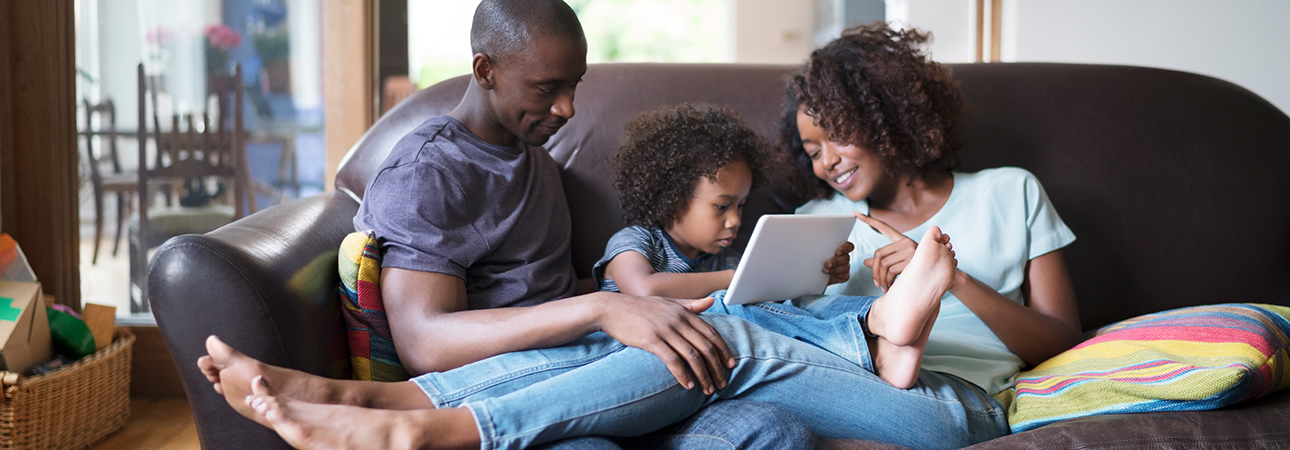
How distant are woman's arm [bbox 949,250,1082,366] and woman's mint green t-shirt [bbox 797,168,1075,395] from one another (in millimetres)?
23

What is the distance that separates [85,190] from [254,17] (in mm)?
635

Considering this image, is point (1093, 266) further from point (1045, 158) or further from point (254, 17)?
point (254, 17)

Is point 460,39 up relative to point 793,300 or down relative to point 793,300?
up

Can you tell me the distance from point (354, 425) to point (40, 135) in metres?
1.64

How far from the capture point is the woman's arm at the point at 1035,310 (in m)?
1.21

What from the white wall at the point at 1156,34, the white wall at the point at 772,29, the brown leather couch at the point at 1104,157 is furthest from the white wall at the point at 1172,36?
the white wall at the point at 772,29

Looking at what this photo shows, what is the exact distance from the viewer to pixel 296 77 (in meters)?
2.21

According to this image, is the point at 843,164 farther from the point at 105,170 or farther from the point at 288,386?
the point at 105,170

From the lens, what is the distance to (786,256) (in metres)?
1.20

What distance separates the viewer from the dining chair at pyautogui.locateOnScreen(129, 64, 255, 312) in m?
2.15

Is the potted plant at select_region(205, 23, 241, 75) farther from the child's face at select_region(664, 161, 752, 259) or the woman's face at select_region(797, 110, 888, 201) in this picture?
the woman's face at select_region(797, 110, 888, 201)

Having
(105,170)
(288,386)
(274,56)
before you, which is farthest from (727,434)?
(105,170)

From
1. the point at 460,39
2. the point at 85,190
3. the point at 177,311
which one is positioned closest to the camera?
the point at 177,311

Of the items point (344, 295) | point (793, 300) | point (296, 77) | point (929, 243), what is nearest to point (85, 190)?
point (296, 77)
